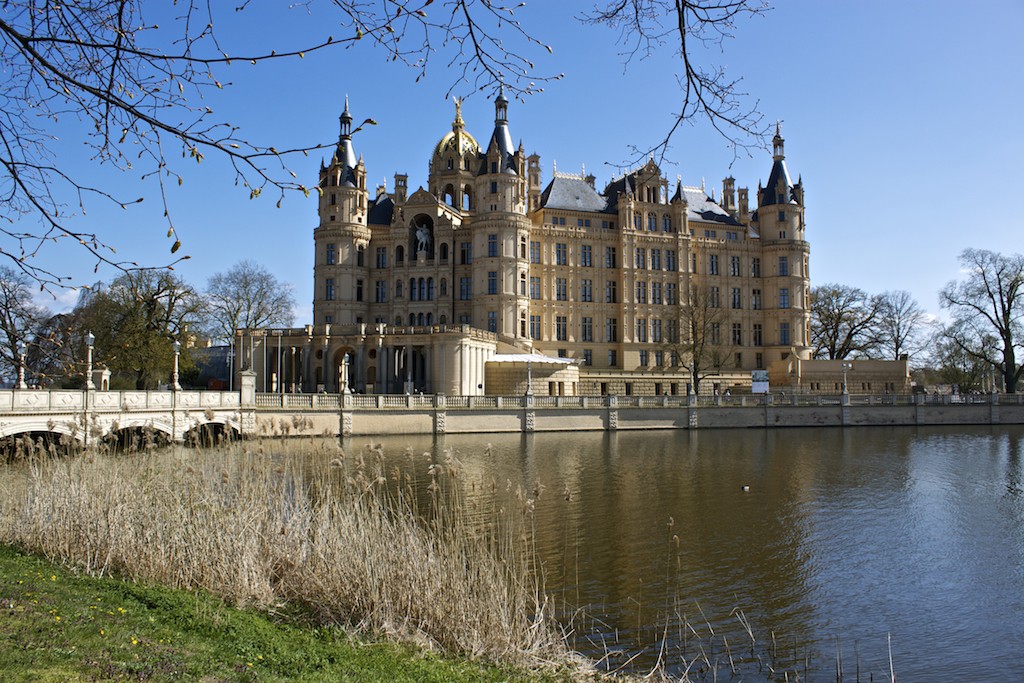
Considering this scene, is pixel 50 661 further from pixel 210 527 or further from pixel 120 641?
pixel 210 527

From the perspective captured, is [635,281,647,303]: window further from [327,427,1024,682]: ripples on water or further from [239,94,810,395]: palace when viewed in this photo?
[327,427,1024,682]: ripples on water

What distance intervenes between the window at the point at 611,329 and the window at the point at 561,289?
428 centimetres

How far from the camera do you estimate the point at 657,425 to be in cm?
4881

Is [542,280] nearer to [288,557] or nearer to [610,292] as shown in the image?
[610,292]

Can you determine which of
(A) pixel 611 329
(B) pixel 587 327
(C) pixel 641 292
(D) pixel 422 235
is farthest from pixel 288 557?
(C) pixel 641 292

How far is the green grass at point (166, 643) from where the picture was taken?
6.06 meters

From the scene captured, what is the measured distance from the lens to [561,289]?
65.2 meters

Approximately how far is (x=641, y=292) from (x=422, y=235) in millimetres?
19474

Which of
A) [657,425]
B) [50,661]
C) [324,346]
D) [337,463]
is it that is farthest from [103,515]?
[324,346]

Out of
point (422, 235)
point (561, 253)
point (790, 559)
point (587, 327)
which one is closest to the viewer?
point (790, 559)

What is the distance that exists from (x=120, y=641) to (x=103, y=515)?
3867 mm

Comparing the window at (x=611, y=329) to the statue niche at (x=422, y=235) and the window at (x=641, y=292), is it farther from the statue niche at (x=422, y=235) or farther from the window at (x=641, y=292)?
the statue niche at (x=422, y=235)

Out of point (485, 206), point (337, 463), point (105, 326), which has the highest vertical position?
point (485, 206)

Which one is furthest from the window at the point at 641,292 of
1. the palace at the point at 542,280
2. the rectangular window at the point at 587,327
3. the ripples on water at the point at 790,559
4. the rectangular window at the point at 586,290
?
the ripples on water at the point at 790,559
